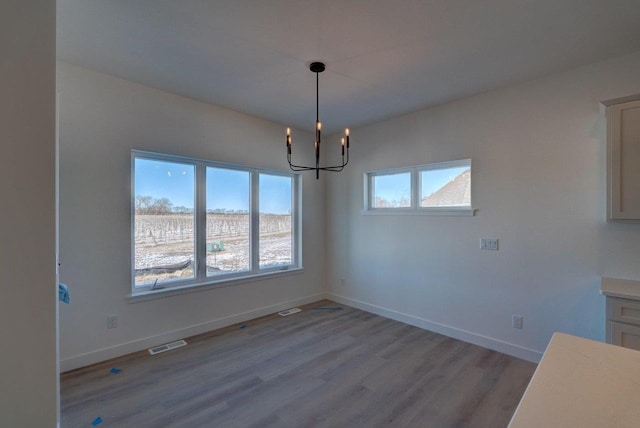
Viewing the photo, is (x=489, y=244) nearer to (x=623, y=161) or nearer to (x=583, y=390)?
(x=623, y=161)

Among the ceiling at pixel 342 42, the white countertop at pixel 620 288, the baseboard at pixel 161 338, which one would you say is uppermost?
the ceiling at pixel 342 42

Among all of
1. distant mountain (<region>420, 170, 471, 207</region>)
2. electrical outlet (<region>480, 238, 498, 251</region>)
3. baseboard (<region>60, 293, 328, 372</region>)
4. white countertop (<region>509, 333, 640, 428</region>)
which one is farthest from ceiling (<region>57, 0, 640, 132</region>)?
baseboard (<region>60, 293, 328, 372</region>)

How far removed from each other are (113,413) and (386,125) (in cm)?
413

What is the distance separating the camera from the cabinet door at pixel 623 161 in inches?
85.7

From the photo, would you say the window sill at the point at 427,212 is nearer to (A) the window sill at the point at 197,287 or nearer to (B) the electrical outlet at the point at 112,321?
(A) the window sill at the point at 197,287

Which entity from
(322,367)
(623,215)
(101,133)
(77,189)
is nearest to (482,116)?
(623,215)

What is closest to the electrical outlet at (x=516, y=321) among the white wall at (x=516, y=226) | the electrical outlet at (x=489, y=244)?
the white wall at (x=516, y=226)

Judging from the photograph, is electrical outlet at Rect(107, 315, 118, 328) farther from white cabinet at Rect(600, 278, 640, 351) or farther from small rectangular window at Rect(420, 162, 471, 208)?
white cabinet at Rect(600, 278, 640, 351)

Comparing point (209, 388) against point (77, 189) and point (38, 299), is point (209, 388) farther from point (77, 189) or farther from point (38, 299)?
point (77, 189)

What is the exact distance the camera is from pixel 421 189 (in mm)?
3842

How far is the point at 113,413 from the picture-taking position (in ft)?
6.84

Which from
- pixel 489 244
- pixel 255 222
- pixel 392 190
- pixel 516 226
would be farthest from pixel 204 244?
pixel 516 226

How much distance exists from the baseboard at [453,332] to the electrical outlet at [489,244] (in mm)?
968

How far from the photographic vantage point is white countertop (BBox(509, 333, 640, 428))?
76cm
